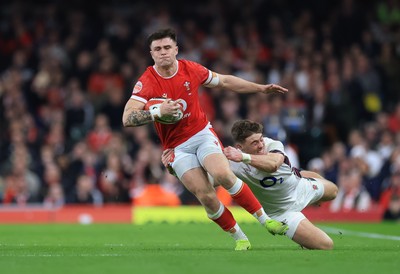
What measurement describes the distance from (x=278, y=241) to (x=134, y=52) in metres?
11.2

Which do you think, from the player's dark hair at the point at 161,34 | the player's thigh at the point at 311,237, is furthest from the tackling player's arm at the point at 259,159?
the player's dark hair at the point at 161,34

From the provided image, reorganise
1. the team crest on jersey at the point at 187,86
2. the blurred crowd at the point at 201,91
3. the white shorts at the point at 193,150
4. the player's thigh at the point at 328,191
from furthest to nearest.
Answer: the blurred crowd at the point at 201,91 < the player's thigh at the point at 328,191 < the team crest on jersey at the point at 187,86 < the white shorts at the point at 193,150

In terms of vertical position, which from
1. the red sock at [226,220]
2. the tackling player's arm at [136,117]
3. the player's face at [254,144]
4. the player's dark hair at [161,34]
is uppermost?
the player's dark hair at [161,34]

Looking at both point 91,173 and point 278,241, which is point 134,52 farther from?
point 278,241

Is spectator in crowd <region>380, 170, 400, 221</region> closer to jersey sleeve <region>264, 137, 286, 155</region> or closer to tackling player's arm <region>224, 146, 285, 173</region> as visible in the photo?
jersey sleeve <region>264, 137, 286, 155</region>

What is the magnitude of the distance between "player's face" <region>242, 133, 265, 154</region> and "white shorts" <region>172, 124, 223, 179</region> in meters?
0.30

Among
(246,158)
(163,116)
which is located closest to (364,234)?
(246,158)

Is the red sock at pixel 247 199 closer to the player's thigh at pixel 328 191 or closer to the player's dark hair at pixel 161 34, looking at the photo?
the player's thigh at pixel 328 191

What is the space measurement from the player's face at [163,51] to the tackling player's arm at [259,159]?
1.31 m

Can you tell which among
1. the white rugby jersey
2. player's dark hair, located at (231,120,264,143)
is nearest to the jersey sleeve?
the white rugby jersey

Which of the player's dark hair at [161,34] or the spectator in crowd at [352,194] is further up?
the player's dark hair at [161,34]

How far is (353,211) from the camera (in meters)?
20.7

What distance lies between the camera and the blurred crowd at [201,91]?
20969mm

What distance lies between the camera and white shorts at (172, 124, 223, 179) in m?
11.6
